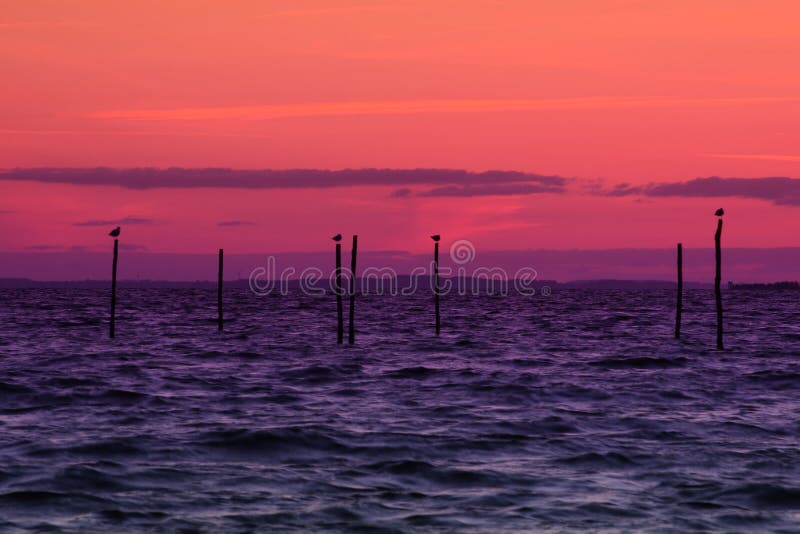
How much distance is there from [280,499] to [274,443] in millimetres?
4130

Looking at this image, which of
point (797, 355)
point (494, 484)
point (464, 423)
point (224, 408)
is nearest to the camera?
point (494, 484)

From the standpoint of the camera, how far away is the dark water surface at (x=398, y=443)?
1324 cm

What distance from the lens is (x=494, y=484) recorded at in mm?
14953

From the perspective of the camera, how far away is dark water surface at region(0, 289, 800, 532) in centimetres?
1324

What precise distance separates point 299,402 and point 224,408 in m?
1.91

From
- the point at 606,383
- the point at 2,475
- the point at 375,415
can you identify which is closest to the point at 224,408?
the point at 375,415

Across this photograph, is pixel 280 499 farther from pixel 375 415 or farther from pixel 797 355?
pixel 797 355

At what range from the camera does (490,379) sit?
2952 centimetres

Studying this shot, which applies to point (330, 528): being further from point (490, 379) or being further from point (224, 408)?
point (490, 379)

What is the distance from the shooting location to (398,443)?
1806cm

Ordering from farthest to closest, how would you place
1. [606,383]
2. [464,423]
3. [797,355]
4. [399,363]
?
[797,355], [399,363], [606,383], [464,423]

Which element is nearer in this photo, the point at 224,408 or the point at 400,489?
the point at 400,489

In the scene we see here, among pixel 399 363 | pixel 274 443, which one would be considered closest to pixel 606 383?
pixel 399 363

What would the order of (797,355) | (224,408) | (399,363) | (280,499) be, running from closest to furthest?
(280,499), (224,408), (399,363), (797,355)
